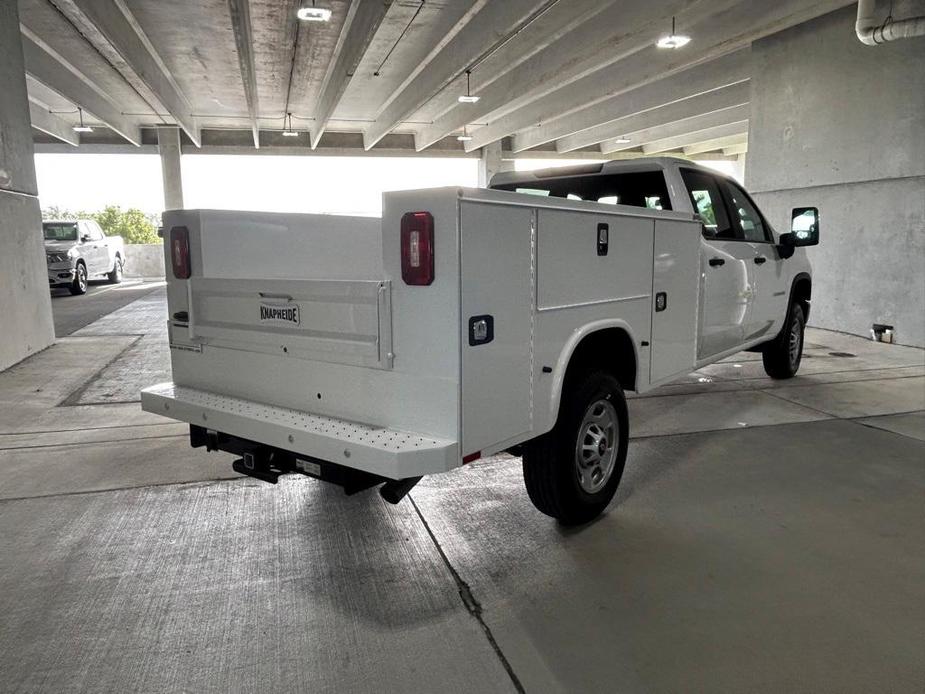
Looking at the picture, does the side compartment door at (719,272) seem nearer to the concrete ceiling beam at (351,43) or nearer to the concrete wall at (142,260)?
the concrete ceiling beam at (351,43)

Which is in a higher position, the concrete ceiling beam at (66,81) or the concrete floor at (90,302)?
the concrete ceiling beam at (66,81)

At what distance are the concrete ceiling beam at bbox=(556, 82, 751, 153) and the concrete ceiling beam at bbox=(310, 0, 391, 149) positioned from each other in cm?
881

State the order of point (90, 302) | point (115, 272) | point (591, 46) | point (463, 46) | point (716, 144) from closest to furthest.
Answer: point (591, 46), point (463, 46), point (90, 302), point (115, 272), point (716, 144)

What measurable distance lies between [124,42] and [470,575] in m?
12.0

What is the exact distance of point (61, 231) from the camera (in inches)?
666

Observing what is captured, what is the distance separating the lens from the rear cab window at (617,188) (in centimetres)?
457

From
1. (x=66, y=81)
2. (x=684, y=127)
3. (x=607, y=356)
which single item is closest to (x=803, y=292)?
(x=607, y=356)

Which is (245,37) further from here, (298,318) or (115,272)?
(115,272)

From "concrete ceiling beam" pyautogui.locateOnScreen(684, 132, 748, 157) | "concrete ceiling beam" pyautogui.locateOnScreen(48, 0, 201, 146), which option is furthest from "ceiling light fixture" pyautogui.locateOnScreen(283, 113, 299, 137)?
"concrete ceiling beam" pyautogui.locateOnScreen(684, 132, 748, 157)

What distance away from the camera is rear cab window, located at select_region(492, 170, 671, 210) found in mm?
4574

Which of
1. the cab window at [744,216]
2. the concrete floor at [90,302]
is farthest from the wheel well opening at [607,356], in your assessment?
the concrete floor at [90,302]

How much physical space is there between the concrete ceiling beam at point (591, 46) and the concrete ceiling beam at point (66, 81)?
9.40m

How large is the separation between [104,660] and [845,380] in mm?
7104

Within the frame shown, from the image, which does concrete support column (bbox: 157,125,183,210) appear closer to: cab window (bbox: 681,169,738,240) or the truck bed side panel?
cab window (bbox: 681,169,738,240)
